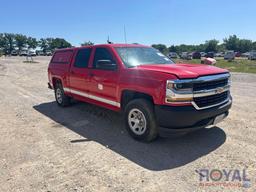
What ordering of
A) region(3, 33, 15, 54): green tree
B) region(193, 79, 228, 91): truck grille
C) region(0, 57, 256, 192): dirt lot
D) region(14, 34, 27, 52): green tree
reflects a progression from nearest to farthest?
region(0, 57, 256, 192): dirt lot < region(193, 79, 228, 91): truck grille < region(3, 33, 15, 54): green tree < region(14, 34, 27, 52): green tree

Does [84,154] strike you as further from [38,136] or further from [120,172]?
[38,136]

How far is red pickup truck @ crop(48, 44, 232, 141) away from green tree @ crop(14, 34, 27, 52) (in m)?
103

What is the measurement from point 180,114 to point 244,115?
3.14 metres

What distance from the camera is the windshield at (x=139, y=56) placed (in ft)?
16.6

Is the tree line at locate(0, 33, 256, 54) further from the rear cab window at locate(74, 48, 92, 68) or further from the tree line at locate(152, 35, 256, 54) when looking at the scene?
the rear cab window at locate(74, 48, 92, 68)

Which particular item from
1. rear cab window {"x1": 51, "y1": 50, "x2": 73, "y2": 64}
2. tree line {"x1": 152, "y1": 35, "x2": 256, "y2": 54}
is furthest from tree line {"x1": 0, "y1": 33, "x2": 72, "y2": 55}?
rear cab window {"x1": 51, "y1": 50, "x2": 73, "y2": 64}

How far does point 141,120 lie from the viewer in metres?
4.53

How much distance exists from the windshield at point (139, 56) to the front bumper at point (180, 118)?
4.64 ft

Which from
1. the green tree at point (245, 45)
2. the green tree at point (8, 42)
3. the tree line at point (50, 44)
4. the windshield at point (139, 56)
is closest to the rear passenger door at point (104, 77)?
the windshield at point (139, 56)

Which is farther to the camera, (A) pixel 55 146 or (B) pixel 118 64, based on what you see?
(B) pixel 118 64

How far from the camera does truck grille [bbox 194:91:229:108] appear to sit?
403cm

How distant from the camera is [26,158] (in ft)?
13.3

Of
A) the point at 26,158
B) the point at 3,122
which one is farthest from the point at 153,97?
the point at 3,122

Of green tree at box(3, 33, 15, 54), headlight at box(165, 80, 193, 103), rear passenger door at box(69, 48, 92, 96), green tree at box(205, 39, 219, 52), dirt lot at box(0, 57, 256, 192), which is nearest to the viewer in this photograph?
dirt lot at box(0, 57, 256, 192)
